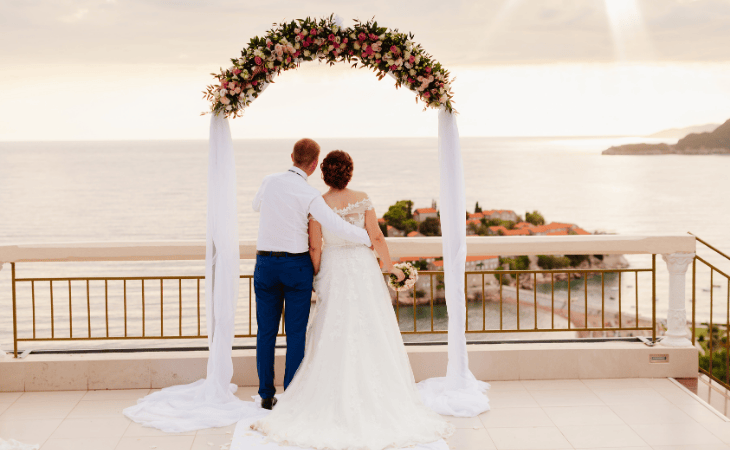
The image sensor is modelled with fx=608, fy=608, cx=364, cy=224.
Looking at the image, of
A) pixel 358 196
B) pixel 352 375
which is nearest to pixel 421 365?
pixel 352 375

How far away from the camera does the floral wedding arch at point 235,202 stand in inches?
152

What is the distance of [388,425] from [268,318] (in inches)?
40.5

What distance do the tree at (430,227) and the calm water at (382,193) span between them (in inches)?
274

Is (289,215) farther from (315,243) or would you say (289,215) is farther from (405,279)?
(405,279)

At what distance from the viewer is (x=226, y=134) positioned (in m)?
4.09

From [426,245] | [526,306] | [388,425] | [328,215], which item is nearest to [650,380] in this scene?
[426,245]

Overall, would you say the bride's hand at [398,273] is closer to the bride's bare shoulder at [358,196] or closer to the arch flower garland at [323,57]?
the bride's bare shoulder at [358,196]

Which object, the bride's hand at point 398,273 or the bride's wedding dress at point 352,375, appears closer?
the bride's wedding dress at point 352,375

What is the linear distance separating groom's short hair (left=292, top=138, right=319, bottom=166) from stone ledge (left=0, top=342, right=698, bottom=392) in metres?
1.54

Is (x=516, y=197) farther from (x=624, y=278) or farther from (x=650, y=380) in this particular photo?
(x=650, y=380)

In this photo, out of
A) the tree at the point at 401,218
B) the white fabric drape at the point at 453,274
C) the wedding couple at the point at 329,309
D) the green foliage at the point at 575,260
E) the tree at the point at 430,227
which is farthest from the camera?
the green foliage at the point at 575,260

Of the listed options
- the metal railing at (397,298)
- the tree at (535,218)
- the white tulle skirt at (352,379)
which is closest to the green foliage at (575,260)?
the metal railing at (397,298)

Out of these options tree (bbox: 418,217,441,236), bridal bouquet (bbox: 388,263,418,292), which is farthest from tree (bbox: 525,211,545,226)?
bridal bouquet (bbox: 388,263,418,292)

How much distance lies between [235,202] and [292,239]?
0.62 metres
